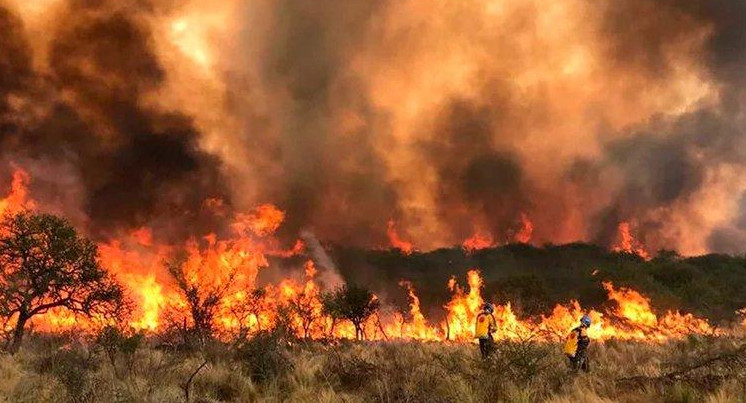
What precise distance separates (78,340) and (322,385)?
11.6 metres

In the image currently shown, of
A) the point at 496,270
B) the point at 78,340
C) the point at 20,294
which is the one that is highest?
the point at 496,270

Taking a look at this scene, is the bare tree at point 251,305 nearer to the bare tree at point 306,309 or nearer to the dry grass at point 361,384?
the bare tree at point 306,309

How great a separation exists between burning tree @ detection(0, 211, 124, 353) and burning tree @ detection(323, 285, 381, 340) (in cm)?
2542

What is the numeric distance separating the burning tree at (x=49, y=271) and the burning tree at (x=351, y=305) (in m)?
25.4

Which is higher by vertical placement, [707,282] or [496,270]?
[496,270]

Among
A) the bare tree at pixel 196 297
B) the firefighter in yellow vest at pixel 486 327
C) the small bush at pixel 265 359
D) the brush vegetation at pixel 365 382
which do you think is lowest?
the brush vegetation at pixel 365 382

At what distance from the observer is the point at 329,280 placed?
80812 millimetres

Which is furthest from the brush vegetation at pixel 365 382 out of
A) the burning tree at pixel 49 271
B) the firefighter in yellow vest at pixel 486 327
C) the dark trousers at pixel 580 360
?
the burning tree at pixel 49 271

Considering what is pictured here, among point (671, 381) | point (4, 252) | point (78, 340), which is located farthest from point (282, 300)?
point (671, 381)

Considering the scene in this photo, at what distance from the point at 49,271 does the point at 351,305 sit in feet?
98.6

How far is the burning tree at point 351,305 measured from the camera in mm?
53031

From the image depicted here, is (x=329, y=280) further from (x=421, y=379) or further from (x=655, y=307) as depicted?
(x=421, y=379)

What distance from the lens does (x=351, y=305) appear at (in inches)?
2106

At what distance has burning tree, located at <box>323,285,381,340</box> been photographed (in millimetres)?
53031
